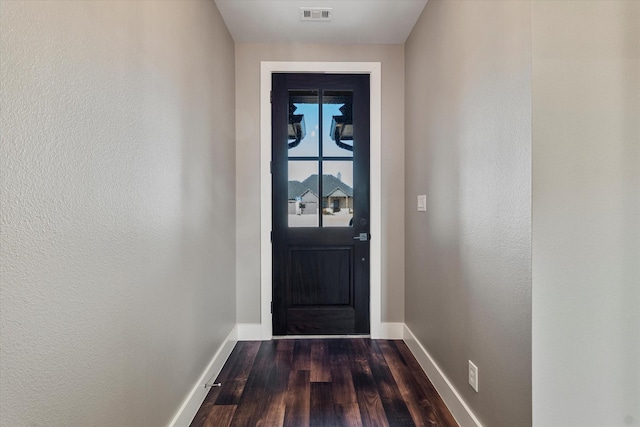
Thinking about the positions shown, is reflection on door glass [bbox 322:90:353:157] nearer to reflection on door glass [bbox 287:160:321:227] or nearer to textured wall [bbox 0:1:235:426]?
reflection on door glass [bbox 287:160:321:227]

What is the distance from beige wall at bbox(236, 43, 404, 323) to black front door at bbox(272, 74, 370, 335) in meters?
0.15

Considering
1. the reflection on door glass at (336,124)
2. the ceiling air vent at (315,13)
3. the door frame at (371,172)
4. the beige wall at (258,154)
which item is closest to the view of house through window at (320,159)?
the reflection on door glass at (336,124)

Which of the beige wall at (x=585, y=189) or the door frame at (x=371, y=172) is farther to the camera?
the door frame at (x=371, y=172)

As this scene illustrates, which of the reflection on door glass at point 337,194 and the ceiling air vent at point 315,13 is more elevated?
the ceiling air vent at point 315,13

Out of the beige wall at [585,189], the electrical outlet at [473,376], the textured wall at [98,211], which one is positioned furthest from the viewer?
the electrical outlet at [473,376]

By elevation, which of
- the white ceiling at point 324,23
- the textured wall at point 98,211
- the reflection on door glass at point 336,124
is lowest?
the textured wall at point 98,211

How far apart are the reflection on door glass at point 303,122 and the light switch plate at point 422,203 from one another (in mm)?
968

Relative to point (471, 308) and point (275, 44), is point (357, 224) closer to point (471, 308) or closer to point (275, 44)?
point (471, 308)

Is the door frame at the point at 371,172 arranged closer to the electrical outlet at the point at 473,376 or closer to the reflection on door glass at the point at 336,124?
the reflection on door glass at the point at 336,124

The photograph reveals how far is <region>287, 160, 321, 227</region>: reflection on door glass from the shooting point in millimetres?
2850

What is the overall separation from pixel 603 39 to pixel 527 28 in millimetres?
249

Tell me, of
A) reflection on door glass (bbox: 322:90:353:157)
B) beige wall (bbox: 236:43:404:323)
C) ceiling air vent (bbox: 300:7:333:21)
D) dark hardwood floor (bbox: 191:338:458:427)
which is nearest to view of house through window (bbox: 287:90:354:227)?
reflection on door glass (bbox: 322:90:353:157)

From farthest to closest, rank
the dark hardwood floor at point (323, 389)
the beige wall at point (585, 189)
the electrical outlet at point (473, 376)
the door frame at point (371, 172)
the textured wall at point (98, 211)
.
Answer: the door frame at point (371, 172)
the dark hardwood floor at point (323, 389)
the electrical outlet at point (473, 376)
the beige wall at point (585, 189)
the textured wall at point (98, 211)

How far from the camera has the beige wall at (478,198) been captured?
122 cm
